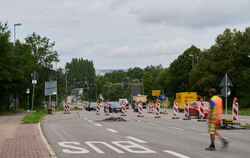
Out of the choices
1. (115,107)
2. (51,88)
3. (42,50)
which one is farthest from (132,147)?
(42,50)

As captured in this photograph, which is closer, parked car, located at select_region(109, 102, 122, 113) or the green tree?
parked car, located at select_region(109, 102, 122, 113)

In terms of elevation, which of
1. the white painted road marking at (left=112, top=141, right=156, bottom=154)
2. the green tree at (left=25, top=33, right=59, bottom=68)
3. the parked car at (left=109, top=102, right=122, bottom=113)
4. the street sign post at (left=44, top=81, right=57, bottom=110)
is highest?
the green tree at (left=25, top=33, right=59, bottom=68)

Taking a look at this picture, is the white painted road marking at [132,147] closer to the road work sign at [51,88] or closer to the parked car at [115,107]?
the road work sign at [51,88]

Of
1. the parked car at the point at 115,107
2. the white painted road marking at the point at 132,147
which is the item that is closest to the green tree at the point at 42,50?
the parked car at the point at 115,107

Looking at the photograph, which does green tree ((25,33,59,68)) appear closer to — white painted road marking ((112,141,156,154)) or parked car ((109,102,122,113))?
parked car ((109,102,122,113))

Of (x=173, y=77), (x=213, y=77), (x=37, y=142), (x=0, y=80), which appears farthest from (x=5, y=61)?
(x=173, y=77)

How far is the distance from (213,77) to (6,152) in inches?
2304

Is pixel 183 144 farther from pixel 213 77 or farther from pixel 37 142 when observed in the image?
pixel 213 77

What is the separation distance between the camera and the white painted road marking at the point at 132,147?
432 inches

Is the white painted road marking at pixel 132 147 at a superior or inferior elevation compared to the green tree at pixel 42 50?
inferior

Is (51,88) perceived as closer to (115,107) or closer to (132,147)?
(115,107)

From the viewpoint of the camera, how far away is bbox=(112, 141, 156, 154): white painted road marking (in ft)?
36.0

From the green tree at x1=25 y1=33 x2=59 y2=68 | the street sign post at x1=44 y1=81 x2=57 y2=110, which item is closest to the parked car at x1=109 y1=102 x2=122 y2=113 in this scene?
the street sign post at x1=44 y1=81 x2=57 y2=110

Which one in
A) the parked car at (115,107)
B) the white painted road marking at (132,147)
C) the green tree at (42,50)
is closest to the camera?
the white painted road marking at (132,147)
